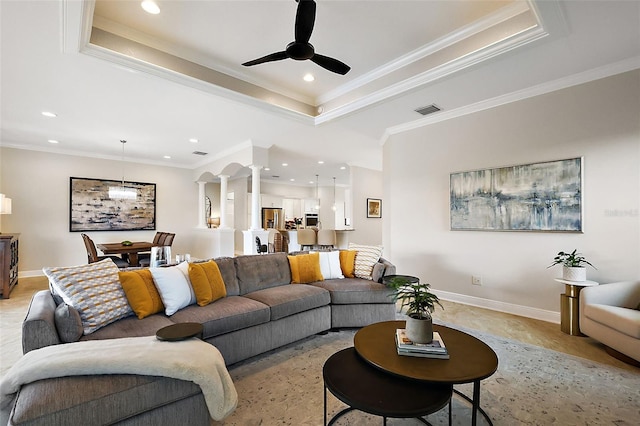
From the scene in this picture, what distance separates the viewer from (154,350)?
1.59 metres

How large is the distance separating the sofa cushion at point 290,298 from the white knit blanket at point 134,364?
1.01m

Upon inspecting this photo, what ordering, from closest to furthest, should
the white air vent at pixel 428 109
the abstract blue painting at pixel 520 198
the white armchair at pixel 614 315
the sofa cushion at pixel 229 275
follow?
the white armchair at pixel 614 315 < the sofa cushion at pixel 229 275 < the abstract blue painting at pixel 520 198 < the white air vent at pixel 428 109

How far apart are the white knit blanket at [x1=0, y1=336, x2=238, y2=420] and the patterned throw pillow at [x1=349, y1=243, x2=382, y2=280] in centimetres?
221

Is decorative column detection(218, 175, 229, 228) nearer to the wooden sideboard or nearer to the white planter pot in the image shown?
the wooden sideboard

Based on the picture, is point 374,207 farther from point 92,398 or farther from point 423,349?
point 92,398

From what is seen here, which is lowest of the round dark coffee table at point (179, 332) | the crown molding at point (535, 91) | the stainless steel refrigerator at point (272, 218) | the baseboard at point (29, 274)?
the baseboard at point (29, 274)

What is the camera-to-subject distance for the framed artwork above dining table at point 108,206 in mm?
6633

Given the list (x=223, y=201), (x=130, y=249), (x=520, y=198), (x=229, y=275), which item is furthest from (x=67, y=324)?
(x=223, y=201)

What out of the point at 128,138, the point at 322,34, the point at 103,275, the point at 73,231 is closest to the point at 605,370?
the point at 322,34

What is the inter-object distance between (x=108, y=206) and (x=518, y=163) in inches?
323

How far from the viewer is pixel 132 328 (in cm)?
206

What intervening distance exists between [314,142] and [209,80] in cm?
261

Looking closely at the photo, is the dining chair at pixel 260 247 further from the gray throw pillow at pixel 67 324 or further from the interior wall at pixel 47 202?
the gray throw pillow at pixel 67 324

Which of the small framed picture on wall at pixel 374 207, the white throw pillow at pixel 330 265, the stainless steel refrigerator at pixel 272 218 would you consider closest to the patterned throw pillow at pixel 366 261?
the white throw pillow at pixel 330 265
